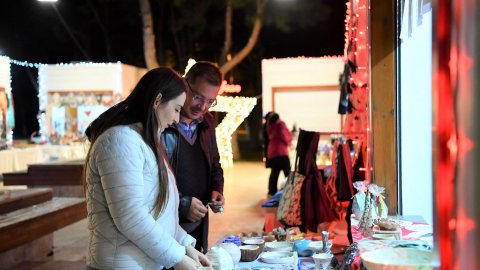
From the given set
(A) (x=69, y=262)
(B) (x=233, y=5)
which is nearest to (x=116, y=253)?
(A) (x=69, y=262)

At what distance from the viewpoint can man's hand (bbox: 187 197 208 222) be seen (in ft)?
9.14

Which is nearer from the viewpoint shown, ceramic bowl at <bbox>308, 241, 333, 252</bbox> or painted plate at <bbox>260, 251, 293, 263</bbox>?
painted plate at <bbox>260, 251, 293, 263</bbox>

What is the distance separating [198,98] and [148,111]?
87 cm

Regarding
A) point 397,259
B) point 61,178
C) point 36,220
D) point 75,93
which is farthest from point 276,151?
point 397,259

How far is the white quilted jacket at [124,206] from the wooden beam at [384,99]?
1939 millimetres

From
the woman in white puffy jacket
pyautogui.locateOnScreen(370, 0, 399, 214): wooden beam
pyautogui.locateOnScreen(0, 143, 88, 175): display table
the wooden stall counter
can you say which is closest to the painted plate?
the woman in white puffy jacket

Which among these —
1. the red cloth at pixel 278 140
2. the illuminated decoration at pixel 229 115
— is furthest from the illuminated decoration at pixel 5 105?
the red cloth at pixel 278 140

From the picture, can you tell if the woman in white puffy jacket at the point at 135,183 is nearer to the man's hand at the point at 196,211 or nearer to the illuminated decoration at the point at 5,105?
the man's hand at the point at 196,211

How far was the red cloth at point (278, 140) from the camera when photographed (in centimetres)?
984

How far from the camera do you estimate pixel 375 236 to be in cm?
262

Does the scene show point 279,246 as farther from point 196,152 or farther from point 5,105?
point 5,105

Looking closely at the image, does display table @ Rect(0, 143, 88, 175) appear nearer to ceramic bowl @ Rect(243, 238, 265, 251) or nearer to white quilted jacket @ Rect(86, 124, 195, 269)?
ceramic bowl @ Rect(243, 238, 265, 251)

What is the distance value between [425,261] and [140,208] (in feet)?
3.21

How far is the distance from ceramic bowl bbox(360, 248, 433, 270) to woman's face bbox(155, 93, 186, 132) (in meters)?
0.91
